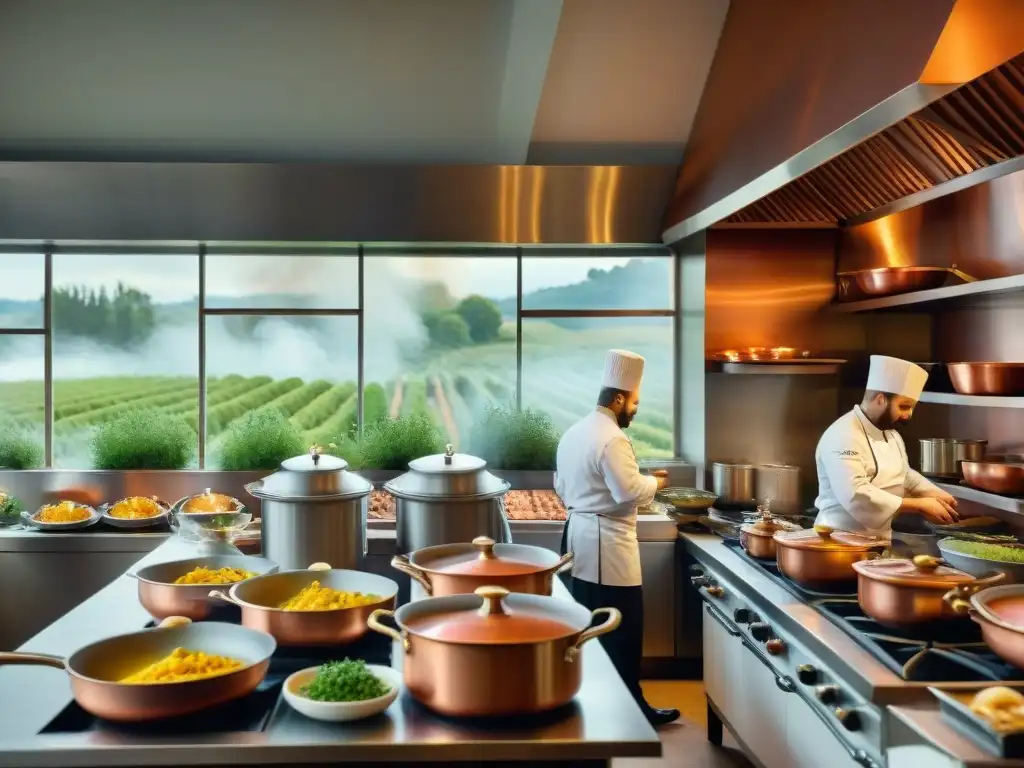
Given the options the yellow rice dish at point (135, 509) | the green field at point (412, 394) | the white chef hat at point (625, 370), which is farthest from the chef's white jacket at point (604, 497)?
the yellow rice dish at point (135, 509)

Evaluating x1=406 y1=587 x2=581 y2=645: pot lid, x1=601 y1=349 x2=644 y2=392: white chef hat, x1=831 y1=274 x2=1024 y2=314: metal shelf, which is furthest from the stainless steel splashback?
x1=406 y1=587 x2=581 y2=645: pot lid

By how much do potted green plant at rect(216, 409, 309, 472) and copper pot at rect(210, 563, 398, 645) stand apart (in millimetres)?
2537

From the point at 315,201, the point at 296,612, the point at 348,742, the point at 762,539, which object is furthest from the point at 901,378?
the point at 315,201

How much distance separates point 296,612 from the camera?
67.2 inches

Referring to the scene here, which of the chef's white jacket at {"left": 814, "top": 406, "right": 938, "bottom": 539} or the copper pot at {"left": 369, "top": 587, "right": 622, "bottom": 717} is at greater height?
the chef's white jacket at {"left": 814, "top": 406, "right": 938, "bottom": 539}

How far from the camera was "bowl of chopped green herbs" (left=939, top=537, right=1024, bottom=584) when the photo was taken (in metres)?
2.18

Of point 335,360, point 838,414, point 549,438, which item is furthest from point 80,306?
point 838,414

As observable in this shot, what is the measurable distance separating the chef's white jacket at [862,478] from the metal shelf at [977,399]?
0.70 ft

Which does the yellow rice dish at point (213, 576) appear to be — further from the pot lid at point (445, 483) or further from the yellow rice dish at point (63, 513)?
the yellow rice dish at point (63, 513)

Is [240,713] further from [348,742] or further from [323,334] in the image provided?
[323,334]

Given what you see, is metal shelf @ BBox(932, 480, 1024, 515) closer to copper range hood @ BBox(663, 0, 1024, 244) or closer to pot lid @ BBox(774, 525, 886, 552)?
pot lid @ BBox(774, 525, 886, 552)

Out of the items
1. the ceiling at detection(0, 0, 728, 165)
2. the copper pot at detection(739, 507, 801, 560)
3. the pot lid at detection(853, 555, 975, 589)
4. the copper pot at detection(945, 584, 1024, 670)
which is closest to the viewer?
the copper pot at detection(945, 584, 1024, 670)

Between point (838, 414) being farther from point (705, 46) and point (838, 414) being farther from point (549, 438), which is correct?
point (705, 46)

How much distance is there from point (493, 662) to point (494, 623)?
117mm
